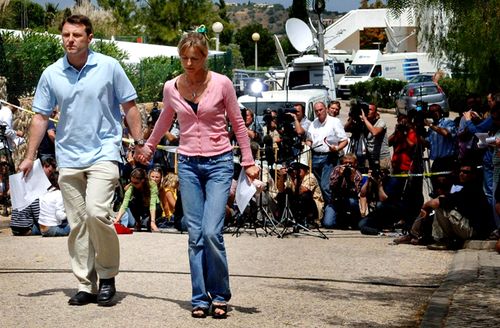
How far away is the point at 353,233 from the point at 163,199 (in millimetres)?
2929

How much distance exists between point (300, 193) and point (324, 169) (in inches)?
43.0

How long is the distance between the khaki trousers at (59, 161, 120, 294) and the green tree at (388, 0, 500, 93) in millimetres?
2542

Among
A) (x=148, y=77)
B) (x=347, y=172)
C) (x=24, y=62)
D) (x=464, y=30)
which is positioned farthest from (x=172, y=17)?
(x=464, y=30)

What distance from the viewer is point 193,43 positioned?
819 cm

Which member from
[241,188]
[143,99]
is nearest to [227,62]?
[143,99]

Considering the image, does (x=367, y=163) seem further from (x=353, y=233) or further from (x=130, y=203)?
(x=130, y=203)

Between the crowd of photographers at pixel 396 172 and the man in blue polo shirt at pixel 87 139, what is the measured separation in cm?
556

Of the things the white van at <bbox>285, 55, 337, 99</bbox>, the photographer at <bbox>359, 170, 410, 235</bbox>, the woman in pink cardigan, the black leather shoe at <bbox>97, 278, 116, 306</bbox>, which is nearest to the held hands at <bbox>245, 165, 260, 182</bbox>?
the woman in pink cardigan

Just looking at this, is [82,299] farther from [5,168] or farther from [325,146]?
[5,168]

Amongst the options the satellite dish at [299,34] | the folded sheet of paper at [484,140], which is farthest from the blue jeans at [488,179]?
the satellite dish at [299,34]

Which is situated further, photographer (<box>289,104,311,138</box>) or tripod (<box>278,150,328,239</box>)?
photographer (<box>289,104,311,138</box>)

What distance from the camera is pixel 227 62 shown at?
121 ft

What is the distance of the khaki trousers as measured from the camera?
8.46 metres

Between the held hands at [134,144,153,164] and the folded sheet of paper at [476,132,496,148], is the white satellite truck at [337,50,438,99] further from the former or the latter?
the held hands at [134,144,153,164]
